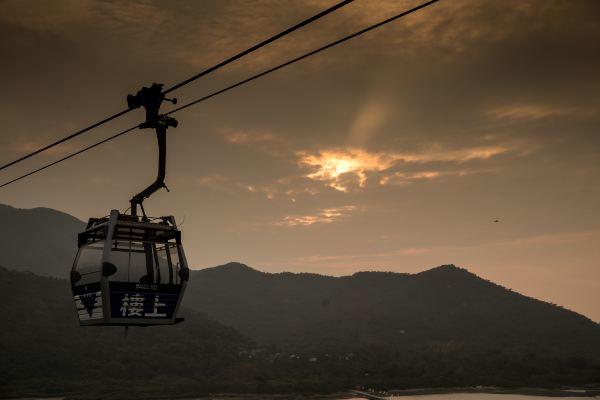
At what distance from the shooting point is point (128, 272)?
463 inches

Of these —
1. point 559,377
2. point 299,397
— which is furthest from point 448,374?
point 299,397

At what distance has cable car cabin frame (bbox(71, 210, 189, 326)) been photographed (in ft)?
37.0

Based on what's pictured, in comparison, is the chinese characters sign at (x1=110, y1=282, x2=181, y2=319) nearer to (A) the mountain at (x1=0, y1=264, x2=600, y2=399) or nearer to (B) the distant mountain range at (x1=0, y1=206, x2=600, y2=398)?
(A) the mountain at (x1=0, y1=264, x2=600, y2=399)

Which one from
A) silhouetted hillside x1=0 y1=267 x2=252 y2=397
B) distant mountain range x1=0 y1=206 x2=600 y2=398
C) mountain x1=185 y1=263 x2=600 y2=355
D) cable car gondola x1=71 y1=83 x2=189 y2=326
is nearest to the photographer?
cable car gondola x1=71 y1=83 x2=189 y2=326

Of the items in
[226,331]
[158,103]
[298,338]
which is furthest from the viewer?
[298,338]

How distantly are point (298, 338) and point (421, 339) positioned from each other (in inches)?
1376

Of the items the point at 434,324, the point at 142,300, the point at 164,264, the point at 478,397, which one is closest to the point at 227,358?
the point at 478,397

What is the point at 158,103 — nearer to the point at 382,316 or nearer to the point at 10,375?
the point at 10,375

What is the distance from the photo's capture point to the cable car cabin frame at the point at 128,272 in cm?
1128

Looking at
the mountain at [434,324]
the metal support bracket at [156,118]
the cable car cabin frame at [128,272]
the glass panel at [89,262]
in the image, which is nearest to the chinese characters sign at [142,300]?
the cable car cabin frame at [128,272]

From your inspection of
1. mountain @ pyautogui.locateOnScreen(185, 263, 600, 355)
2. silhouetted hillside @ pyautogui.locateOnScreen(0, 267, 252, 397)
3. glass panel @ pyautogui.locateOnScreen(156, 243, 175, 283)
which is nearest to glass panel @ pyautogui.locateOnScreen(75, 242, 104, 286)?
glass panel @ pyautogui.locateOnScreen(156, 243, 175, 283)

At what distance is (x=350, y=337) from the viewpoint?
155 meters

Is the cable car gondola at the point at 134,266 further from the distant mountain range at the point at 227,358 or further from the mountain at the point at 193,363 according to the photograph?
the distant mountain range at the point at 227,358

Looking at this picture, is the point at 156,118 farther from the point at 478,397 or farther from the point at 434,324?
the point at 434,324
